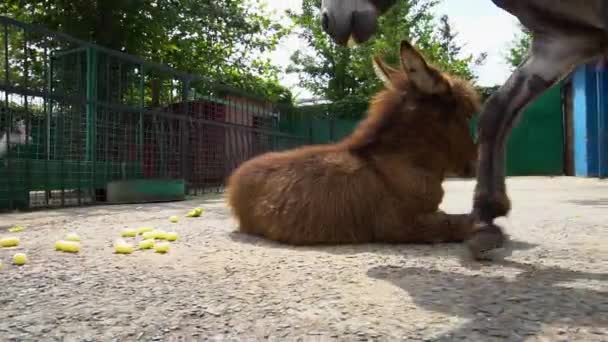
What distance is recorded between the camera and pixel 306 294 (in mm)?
1604

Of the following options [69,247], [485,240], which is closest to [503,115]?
[485,240]

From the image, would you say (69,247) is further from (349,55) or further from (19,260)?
(349,55)

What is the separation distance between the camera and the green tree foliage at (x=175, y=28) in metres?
11.7

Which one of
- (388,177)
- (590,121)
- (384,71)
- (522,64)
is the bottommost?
(388,177)

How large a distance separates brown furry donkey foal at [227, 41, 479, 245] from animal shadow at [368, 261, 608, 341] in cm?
69

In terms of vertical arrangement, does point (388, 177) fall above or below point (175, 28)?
below

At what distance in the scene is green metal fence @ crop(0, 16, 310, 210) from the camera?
580 cm

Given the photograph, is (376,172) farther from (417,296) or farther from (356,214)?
(417,296)

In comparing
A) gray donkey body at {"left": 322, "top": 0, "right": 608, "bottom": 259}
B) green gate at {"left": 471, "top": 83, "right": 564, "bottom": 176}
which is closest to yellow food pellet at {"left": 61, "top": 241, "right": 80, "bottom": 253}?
gray donkey body at {"left": 322, "top": 0, "right": 608, "bottom": 259}

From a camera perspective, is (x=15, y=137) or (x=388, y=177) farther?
(x=15, y=137)

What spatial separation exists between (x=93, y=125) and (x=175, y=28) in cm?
719

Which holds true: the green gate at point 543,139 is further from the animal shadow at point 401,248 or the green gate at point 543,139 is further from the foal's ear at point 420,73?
the animal shadow at point 401,248

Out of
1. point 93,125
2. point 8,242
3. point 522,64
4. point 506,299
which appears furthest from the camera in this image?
point 93,125

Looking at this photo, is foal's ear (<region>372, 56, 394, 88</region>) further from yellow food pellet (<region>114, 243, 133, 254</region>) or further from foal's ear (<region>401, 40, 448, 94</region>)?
yellow food pellet (<region>114, 243, 133, 254</region>)
